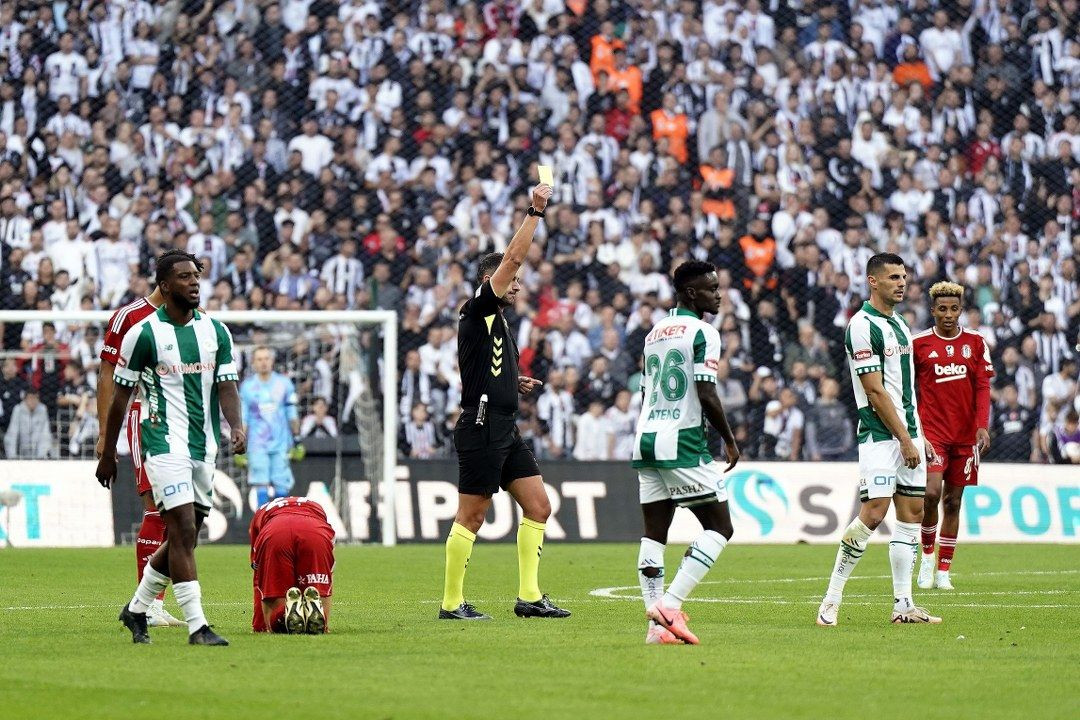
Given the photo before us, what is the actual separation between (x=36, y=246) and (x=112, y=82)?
388cm

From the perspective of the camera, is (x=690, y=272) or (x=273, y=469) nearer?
(x=690, y=272)

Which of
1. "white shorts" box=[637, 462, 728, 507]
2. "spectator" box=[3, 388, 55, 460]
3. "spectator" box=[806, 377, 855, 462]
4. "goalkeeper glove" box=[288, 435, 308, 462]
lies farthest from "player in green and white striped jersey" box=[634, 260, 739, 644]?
"spectator" box=[806, 377, 855, 462]

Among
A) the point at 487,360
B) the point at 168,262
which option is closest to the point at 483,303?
the point at 487,360

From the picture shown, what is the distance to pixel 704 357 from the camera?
927 cm

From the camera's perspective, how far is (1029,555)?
730 inches

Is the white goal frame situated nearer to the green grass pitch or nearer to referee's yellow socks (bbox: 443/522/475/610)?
the green grass pitch

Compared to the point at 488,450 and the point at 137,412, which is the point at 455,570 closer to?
the point at 488,450

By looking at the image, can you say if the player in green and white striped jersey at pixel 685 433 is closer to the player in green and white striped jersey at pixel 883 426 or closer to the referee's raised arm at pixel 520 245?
the referee's raised arm at pixel 520 245

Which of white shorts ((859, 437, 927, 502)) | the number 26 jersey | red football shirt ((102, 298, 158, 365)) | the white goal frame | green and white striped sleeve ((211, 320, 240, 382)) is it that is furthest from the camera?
the white goal frame

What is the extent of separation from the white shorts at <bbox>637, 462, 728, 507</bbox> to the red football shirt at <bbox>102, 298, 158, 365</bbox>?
3.25 metres

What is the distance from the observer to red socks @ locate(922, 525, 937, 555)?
1423 centimetres

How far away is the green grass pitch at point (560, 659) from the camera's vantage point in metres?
6.99

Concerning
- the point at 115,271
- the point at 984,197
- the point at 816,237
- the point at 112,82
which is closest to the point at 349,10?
the point at 112,82

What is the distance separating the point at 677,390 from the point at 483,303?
202 cm
